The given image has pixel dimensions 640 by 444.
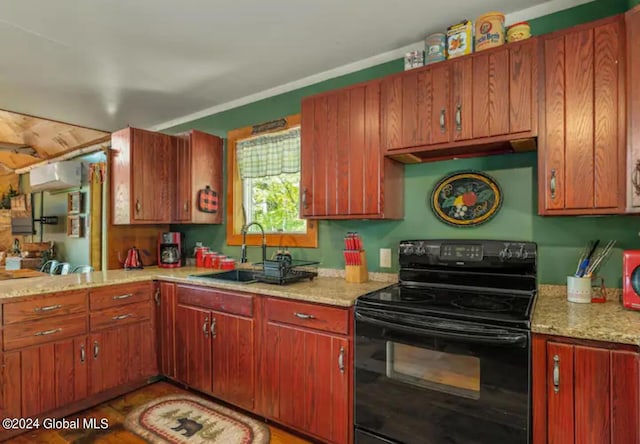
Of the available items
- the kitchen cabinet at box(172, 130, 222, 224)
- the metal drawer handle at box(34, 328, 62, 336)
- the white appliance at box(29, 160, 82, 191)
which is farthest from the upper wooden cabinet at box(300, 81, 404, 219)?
the white appliance at box(29, 160, 82, 191)

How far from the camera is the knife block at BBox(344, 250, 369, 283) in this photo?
236cm

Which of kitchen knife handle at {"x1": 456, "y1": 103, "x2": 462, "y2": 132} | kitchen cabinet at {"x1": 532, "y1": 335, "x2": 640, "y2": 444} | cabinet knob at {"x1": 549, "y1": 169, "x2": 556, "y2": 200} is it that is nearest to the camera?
kitchen cabinet at {"x1": 532, "y1": 335, "x2": 640, "y2": 444}

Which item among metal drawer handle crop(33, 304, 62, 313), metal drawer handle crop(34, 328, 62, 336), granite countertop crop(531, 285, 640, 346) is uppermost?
granite countertop crop(531, 285, 640, 346)

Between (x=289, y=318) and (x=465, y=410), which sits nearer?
(x=465, y=410)

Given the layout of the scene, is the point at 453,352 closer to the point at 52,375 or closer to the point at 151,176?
the point at 52,375

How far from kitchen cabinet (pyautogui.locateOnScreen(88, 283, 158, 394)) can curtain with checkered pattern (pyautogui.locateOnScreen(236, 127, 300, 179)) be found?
4.30 feet

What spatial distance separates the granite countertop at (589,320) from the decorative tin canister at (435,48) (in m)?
1.42

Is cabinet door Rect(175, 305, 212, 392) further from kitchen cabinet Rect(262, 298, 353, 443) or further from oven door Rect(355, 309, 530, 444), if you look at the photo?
oven door Rect(355, 309, 530, 444)

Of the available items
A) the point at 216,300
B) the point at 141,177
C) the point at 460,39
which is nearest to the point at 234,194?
the point at 141,177

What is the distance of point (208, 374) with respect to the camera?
251 centimetres

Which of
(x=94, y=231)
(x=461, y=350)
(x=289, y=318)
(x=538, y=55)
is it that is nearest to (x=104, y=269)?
(x=94, y=231)

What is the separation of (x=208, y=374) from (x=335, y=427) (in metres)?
1.07

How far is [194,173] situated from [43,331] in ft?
5.38

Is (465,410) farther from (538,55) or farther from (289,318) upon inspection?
(538,55)
